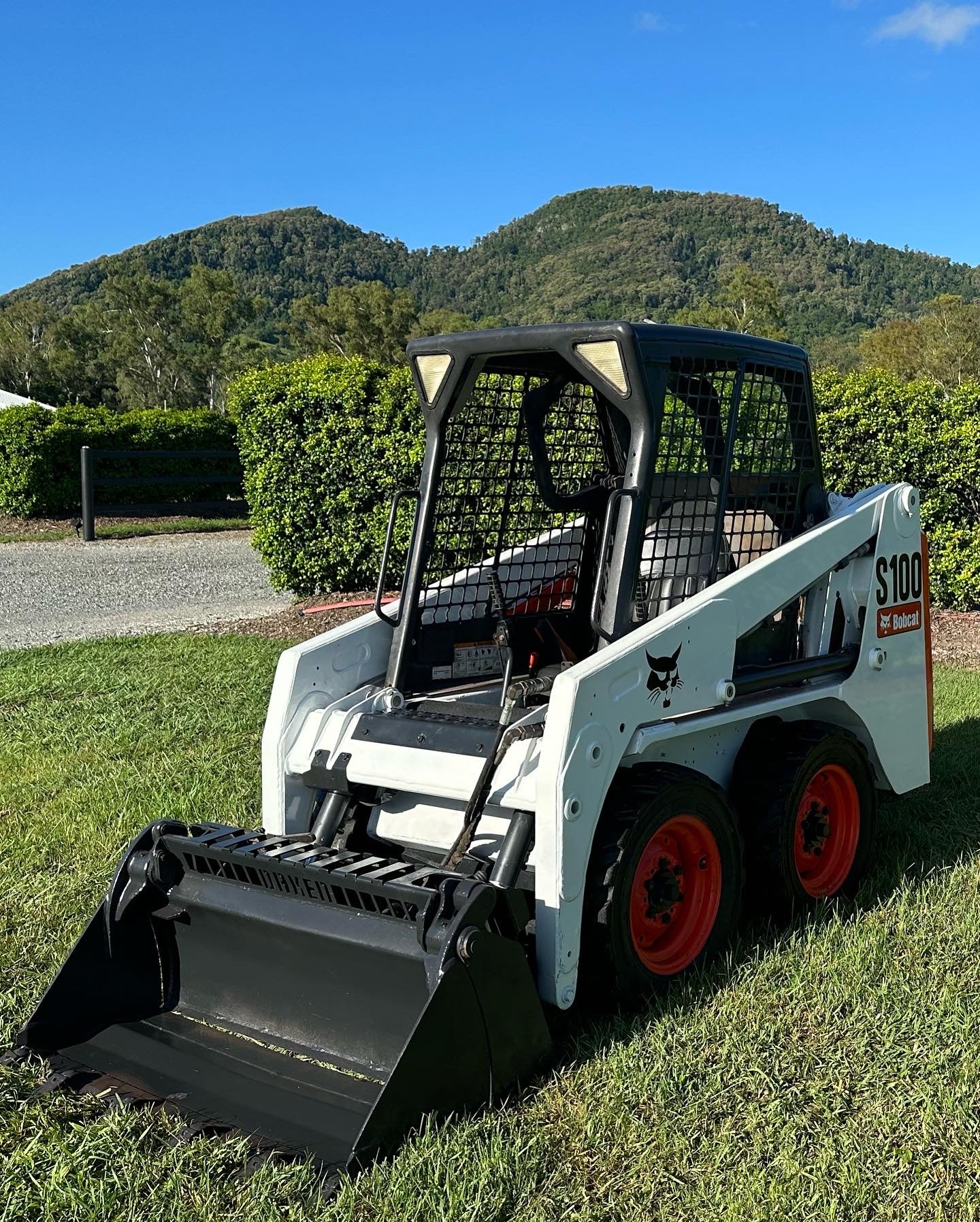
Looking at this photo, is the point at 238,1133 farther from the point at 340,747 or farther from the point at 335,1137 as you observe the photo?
the point at 340,747

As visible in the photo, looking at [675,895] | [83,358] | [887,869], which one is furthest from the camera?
[83,358]

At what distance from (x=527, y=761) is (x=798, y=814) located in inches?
46.9

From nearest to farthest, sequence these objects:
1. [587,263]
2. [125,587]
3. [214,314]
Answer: [125,587] → [214,314] → [587,263]

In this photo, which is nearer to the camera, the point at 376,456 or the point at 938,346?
the point at 376,456

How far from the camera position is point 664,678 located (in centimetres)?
368

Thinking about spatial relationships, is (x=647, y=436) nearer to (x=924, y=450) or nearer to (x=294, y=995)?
(x=294, y=995)

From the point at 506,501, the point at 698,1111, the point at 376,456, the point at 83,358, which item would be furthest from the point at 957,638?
the point at 83,358

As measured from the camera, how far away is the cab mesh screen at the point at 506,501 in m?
4.57

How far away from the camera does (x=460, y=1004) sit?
296cm

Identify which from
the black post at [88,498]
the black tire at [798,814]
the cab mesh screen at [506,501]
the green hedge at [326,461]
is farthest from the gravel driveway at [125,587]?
the black tire at [798,814]

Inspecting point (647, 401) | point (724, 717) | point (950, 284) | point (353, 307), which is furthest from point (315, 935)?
point (950, 284)

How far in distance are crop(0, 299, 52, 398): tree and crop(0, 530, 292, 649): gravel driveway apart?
198 ft

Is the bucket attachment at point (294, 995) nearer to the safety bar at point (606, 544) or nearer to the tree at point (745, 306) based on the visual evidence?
the safety bar at point (606, 544)

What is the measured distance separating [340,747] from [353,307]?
60284mm
